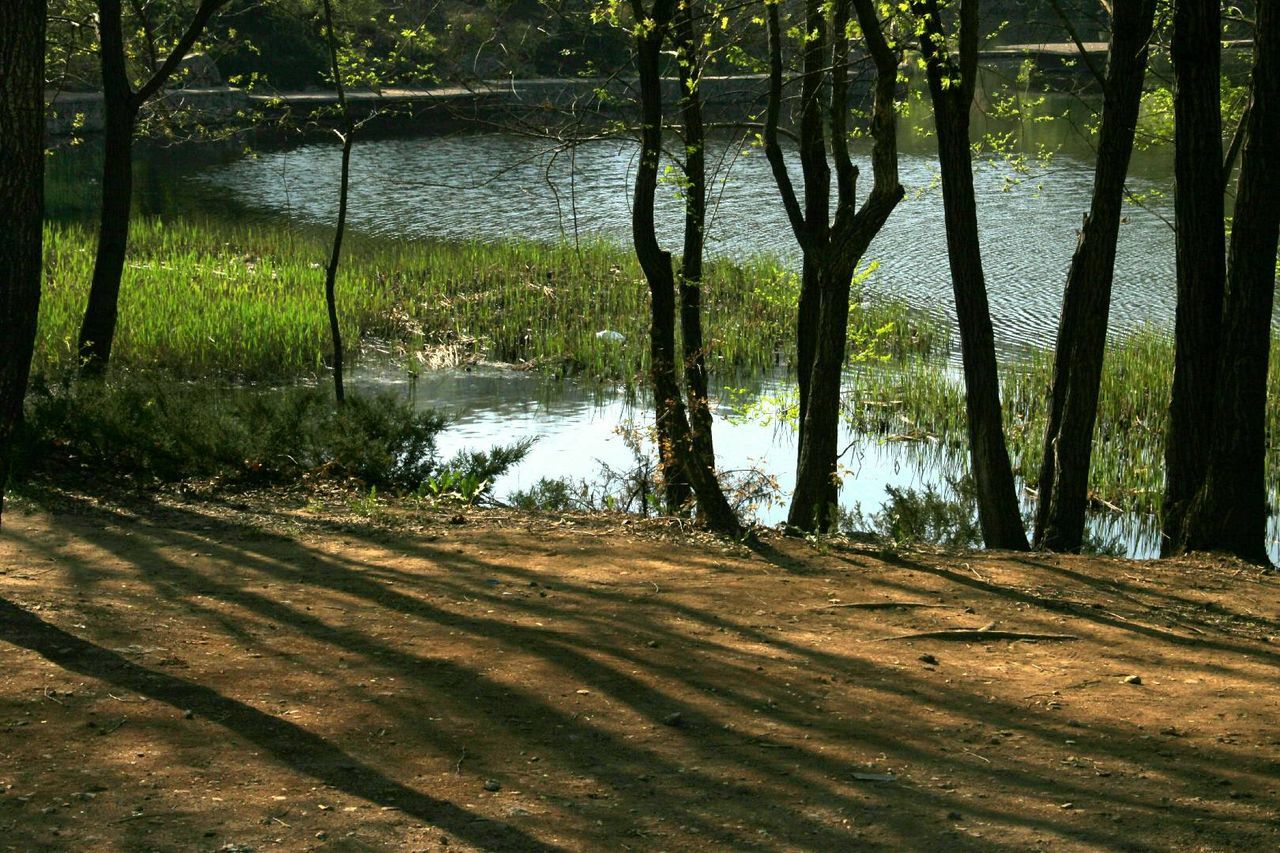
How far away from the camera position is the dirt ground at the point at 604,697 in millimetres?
3818

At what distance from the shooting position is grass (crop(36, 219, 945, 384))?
51.2 ft

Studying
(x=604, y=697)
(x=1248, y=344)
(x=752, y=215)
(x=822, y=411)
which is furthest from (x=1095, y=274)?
(x=752, y=215)

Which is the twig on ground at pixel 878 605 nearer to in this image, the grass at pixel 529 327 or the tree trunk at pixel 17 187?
the tree trunk at pixel 17 187

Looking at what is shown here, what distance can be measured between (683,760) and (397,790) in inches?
34.4

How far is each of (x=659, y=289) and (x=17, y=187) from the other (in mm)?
5453

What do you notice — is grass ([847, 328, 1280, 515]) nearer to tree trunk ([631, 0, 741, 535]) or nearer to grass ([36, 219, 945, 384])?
grass ([36, 219, 945, 384])

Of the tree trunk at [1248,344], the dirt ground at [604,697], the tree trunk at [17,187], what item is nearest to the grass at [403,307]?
the tree trunk at [1248,344]

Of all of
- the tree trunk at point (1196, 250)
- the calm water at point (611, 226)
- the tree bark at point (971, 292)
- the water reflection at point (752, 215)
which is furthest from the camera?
the water reflection at point (752, 215)

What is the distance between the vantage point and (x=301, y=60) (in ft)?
156

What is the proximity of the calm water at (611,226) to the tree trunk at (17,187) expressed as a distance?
10.7 feet

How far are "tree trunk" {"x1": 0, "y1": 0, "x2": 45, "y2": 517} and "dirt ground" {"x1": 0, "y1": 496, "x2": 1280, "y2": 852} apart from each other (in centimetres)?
87

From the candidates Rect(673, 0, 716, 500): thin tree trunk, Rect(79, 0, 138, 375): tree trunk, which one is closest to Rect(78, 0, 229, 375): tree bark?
Rect(79, 0, 138, 375): tree trunk

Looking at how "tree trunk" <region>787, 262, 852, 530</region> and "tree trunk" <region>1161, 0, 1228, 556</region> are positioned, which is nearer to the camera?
"tree trunk" <region>1161, 0, 1228, 556</region>

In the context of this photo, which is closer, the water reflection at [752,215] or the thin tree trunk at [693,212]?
the thin tree trunk at [693,212]
